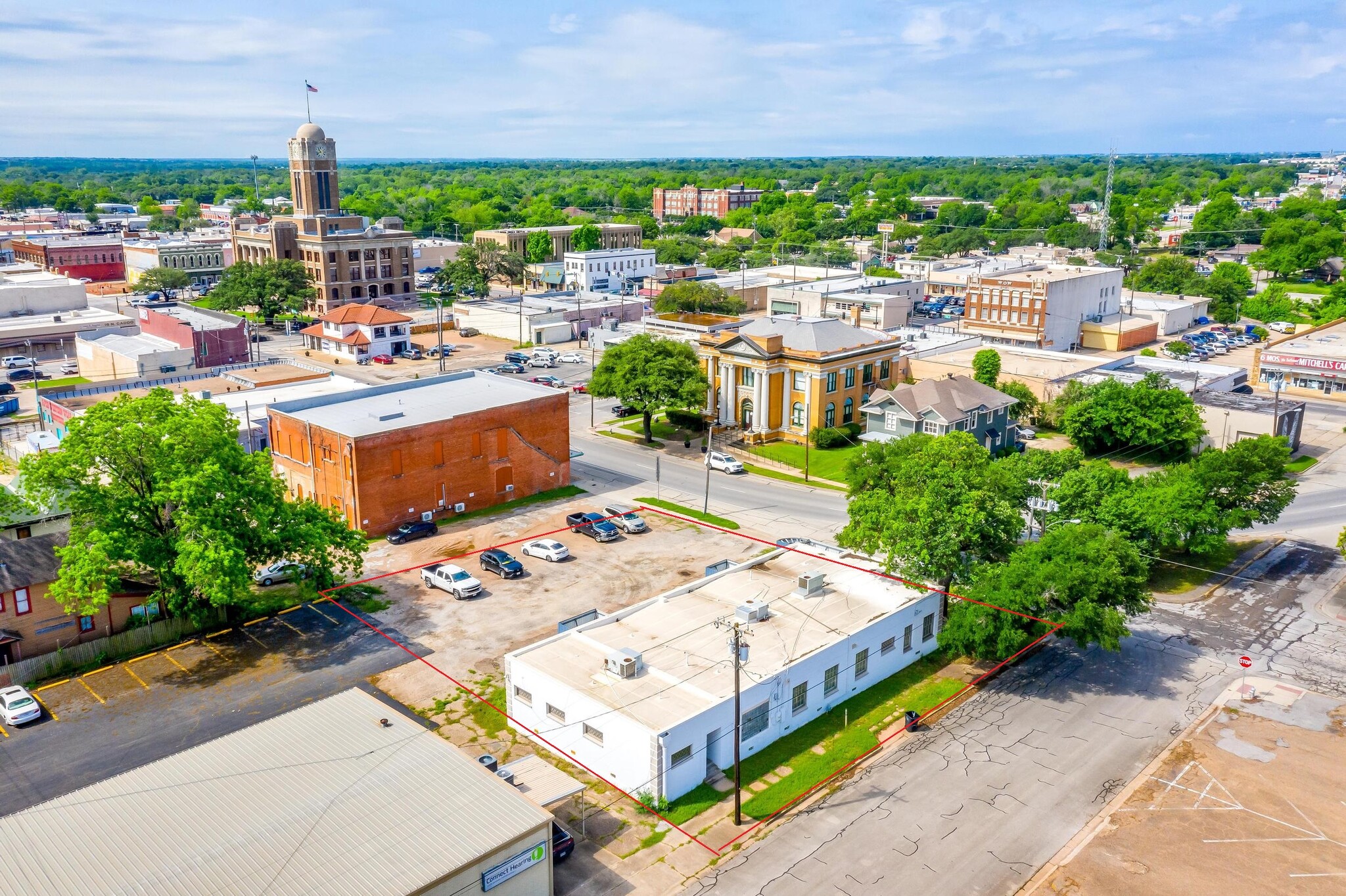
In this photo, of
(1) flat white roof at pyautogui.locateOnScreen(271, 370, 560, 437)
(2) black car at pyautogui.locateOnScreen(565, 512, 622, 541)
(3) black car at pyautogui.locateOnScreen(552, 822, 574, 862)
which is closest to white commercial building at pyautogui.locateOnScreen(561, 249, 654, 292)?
(1) flat white roof at pyautogui.locateOnScreen(271, 370, 560, 437)

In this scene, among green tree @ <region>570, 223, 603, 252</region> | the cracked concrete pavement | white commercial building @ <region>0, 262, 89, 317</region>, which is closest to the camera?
the cracked concrete pavement

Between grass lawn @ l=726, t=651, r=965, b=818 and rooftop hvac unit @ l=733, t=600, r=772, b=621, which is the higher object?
rooftop hvac unit @ l=733, t=600, r=772, b=621

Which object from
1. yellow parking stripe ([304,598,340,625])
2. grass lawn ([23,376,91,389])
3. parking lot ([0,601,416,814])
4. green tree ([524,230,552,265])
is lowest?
parking lot ([0,601,416,814])

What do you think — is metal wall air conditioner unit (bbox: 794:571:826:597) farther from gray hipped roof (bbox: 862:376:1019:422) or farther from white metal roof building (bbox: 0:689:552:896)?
gray hipped roof (bbox: 862:376:1019:422)

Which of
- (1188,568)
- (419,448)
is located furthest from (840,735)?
(419,448)

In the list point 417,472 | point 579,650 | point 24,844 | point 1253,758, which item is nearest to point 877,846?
point 579,650

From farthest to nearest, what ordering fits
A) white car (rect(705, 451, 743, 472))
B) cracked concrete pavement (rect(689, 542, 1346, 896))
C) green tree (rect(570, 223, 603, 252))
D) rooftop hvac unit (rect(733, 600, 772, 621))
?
green tree (rect(570, 223, 603, 252)), white car (rect(705, 451, 743, 472)), rooftop hvac unit (rect(733, 600, 772, 621)), cracked concrete pavement (rect(689, 542, 1346, 896))

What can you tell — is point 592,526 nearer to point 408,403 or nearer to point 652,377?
point 408,403
